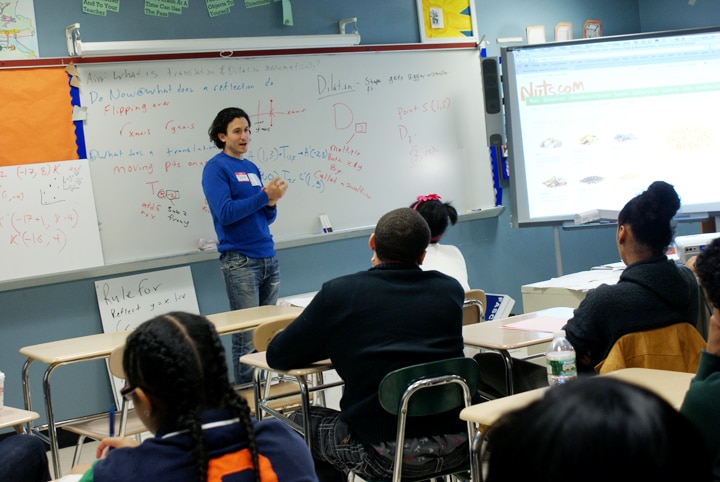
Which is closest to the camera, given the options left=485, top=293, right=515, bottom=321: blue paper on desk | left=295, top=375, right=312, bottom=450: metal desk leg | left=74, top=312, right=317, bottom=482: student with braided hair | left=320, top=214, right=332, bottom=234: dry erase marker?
left=74, top=312, right=317, bottom=482: student with braided hair

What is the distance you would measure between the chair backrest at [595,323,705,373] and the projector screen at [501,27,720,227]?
2331 mm

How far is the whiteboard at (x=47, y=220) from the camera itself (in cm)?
435

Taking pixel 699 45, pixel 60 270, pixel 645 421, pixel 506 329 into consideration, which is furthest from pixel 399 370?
pixel 699 45

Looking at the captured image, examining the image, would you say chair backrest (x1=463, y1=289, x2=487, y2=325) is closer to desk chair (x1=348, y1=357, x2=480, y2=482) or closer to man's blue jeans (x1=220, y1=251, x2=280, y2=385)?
desk chair (x1=348, y1=357, x2=480, y2=482)

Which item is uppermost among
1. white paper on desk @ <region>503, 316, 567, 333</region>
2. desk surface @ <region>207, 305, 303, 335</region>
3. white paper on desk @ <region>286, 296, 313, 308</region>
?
desk surface @ <region>207, 305, 303, 335</region>

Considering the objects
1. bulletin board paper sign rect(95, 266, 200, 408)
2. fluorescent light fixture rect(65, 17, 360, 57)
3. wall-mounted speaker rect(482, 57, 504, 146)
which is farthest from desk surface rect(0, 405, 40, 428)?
wall-mounted speaker rect(482, 57, 504, 146)

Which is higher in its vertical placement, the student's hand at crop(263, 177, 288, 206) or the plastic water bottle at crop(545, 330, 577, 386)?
the student's hand at crop(263, 177, 288, 206)

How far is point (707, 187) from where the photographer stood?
176 inches

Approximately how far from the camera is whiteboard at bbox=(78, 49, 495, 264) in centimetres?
468

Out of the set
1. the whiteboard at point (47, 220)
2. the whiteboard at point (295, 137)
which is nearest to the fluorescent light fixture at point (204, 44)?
the whiteboard at point (295, 137)

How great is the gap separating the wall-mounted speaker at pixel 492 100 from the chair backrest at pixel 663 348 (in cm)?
320

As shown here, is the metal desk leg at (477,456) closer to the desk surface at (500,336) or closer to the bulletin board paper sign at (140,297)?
the desk surface at (500,336)

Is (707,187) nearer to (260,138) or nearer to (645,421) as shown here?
(260,138)

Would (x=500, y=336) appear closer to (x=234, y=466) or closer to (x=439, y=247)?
(x=439, y=247)
